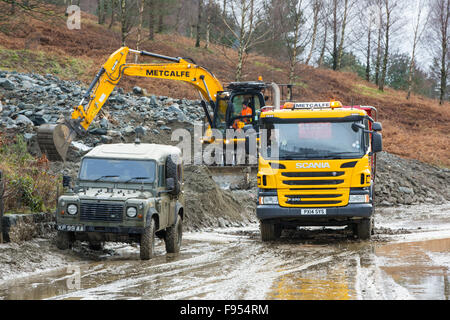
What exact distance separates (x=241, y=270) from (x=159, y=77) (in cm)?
1241

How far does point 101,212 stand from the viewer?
11219 mm

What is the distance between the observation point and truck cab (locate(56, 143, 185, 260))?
36.7 ft

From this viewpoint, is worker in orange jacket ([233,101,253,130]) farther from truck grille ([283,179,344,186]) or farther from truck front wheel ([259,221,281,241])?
truck grille ([283,179,344,186])

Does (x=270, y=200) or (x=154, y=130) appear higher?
(x=154, y=130)

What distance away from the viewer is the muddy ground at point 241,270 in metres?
8.24

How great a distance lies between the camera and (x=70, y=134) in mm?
18844

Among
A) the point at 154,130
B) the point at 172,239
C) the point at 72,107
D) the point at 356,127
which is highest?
the point at 72,107

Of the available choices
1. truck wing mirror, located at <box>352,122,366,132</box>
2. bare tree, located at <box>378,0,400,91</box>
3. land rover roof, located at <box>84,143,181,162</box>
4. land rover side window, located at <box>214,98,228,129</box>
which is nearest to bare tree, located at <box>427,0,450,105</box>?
bare tree, located at <box>378,0,400,91</box>

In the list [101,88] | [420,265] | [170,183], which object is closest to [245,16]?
[101,88]

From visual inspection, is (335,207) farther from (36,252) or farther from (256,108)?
(256,108)

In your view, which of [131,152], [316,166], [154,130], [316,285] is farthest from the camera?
[154,130]

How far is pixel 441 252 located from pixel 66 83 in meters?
21.1

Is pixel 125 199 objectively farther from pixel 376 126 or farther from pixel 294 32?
pixel 294 32

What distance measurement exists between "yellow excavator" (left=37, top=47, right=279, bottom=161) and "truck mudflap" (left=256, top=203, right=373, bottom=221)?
289 inches
